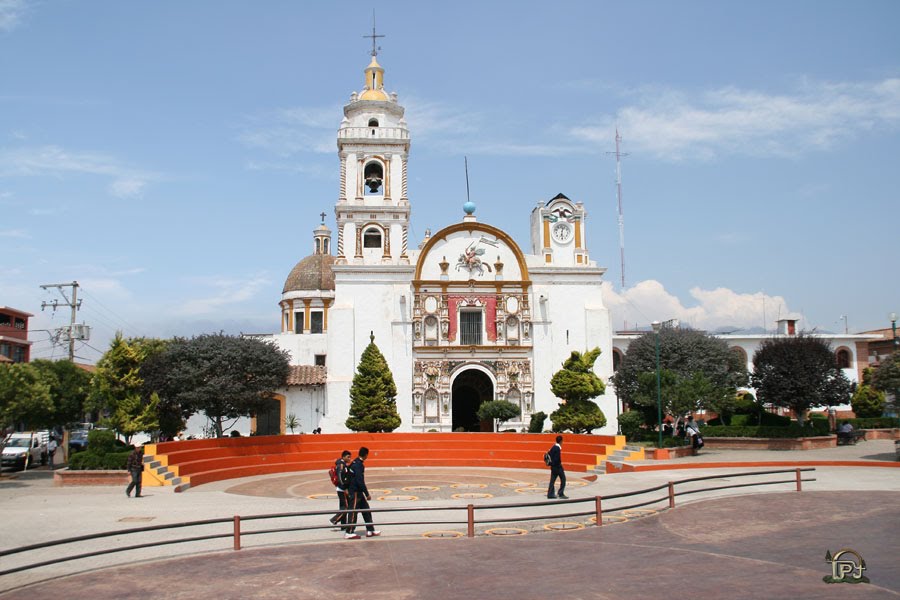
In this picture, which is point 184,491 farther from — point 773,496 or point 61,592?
point 773,496

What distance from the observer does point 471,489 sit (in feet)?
74.7

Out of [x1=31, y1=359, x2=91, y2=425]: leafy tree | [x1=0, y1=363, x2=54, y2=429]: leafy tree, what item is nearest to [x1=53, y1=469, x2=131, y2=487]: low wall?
[x1=0, y1=363, x2=54, y2=429]: leafy tree

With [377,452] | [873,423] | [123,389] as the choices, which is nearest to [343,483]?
[123,389]

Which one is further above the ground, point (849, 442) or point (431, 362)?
point (431, 362)

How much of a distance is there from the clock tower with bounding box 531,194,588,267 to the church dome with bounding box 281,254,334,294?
58.1 feet

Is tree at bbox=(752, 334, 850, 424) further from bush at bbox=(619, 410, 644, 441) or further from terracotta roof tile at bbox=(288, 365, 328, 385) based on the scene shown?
terracotta roof tile at bbox=(288, 365, 328, 385)

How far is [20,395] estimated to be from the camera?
85.3ft

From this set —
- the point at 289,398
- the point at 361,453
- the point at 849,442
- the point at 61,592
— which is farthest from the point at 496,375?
the point at 61,592

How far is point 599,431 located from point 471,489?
20.7 m

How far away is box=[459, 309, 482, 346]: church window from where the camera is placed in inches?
1710

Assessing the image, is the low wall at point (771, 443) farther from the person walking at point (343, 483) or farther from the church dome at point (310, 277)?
the church dome at point (310, 277)

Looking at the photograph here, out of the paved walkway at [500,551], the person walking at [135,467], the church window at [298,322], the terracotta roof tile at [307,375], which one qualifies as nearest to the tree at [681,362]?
the terracotta roof tile at [307,375]

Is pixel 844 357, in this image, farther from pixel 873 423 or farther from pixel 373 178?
pixel 373 178

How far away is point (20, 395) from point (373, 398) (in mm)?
14580
